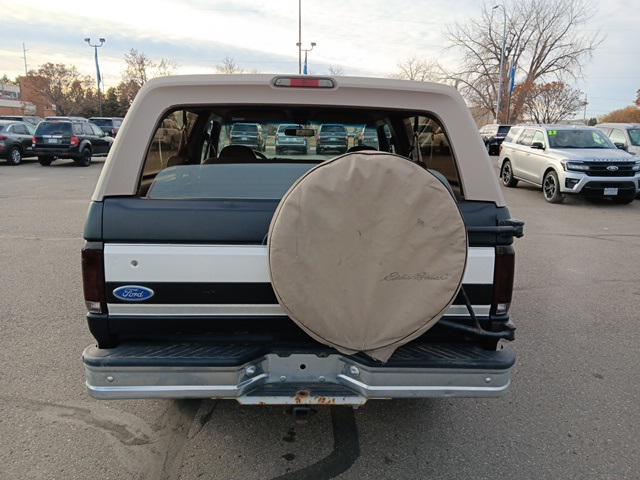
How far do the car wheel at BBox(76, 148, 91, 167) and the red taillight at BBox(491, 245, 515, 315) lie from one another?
20884mm

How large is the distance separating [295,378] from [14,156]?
2168 cm

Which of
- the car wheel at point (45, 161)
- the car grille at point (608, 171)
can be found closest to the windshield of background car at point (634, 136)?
the car grille at point (608, 171)

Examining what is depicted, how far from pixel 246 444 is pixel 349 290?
131 centimetres

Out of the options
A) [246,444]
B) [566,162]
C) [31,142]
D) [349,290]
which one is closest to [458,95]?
[349,290]

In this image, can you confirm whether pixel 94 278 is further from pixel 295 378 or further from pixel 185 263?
pixel 295 378

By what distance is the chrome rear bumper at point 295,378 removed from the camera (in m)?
2.25

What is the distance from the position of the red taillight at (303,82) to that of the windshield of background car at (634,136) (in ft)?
50.2

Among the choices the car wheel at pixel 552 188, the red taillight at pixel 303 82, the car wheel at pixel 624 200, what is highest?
the red taillight at pixel 303 82

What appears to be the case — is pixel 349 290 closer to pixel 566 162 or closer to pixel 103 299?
pixel 103 299

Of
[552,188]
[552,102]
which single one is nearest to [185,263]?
[552,188]

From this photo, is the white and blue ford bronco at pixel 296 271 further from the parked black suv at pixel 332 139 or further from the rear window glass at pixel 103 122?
the rear window glass at pixel 103 122

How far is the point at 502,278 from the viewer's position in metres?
2.43

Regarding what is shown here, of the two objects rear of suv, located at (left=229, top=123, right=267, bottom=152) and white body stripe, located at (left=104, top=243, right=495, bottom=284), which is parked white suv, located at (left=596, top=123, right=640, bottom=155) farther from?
white body stripe, located at (left=104, top=243, right=495, bottom=284)

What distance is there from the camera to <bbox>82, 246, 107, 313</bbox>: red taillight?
2277mm
